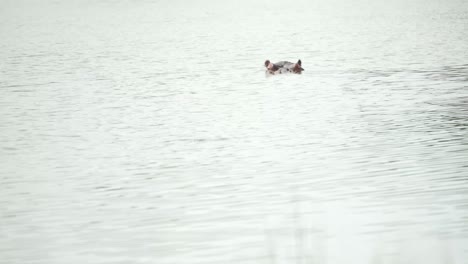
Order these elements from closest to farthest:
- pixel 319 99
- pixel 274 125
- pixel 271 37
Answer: pixel 274 125
pixel 319 99
pixel 271 37

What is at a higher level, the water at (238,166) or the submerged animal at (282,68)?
the water at (238,166)

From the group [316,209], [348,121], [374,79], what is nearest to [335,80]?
[374,79]

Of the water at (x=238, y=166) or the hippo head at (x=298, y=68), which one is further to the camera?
the hippo head at (x=298, y=68)

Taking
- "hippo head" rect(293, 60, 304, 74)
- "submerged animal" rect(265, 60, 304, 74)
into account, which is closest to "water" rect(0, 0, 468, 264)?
"hippo head" rect(293, 60, 304, 74)

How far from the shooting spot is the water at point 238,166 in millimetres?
12148

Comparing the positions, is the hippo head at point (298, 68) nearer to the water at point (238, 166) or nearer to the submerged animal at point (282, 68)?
the submerged animal at point (282, 68)

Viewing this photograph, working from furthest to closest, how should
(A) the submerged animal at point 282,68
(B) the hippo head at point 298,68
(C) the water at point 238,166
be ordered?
(A) the submerged animal at point 282,68 → (B) the hippo head at point 298,68 → (C) the water at point 238,166

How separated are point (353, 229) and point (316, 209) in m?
1.34

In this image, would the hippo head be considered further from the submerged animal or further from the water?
the water

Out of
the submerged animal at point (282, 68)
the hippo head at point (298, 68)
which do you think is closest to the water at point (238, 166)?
the hippo head at point (298, 68)

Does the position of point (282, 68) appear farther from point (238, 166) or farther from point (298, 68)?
point (238, 166)

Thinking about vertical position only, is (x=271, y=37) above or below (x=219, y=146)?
below

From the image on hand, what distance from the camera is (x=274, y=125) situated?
23.5 metres

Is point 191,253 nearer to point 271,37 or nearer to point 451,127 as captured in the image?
point 451,127
